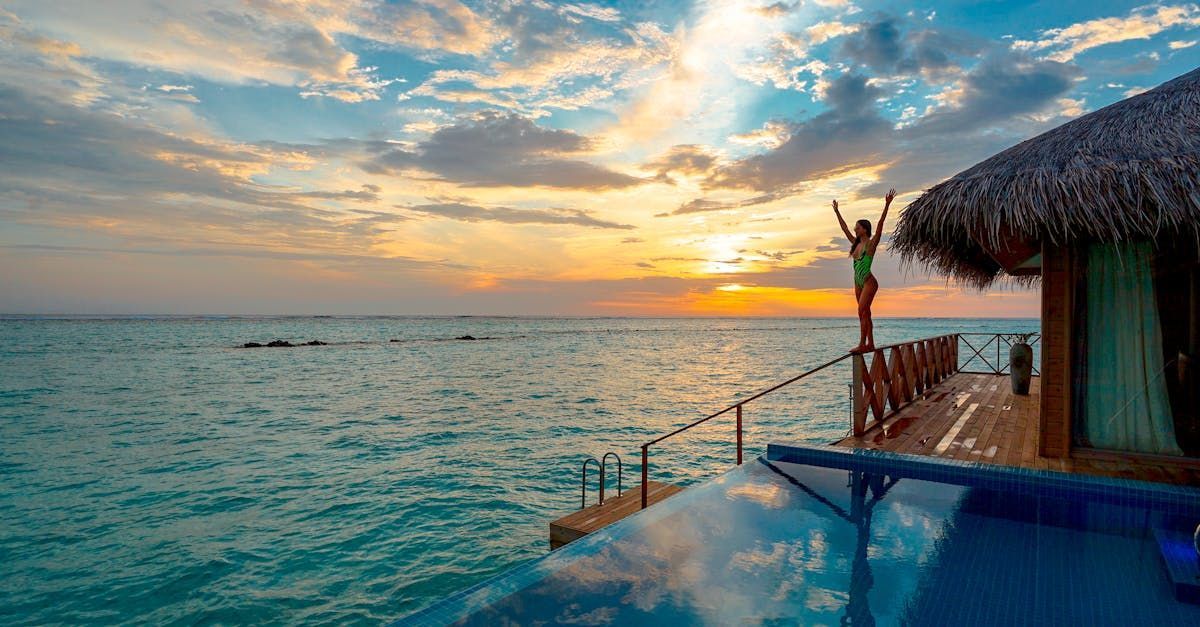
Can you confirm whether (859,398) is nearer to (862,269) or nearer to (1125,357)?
(862,269)

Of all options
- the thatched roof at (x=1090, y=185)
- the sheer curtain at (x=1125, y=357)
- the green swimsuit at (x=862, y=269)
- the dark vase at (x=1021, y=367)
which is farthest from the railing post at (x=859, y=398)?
the dark vase at (x=1021, y=367)

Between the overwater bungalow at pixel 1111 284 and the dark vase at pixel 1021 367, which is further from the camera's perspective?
the dark vase at pixel 1021 367

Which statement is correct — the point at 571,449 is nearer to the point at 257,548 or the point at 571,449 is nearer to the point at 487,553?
the point at 487,553

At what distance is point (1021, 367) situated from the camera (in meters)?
9.62

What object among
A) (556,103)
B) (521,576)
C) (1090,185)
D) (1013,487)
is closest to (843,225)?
(1090,185)

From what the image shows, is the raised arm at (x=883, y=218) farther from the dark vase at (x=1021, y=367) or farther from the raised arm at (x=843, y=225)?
the dark vase at (x=1021, y=367)

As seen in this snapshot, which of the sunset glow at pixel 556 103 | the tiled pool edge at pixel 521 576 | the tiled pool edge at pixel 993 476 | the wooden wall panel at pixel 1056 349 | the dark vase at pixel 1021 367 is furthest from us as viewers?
the sunset glow at pixel 556 103

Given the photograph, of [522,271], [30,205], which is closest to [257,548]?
[30,205]

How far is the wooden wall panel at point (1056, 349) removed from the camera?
540 centimetres

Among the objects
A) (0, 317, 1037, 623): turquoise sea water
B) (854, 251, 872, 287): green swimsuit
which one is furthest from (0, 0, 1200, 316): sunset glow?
(0, 317, 1037, 623): turquoise sea water

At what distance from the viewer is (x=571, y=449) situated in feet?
41.8

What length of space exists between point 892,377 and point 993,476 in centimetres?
282

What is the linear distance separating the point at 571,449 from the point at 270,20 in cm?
1058

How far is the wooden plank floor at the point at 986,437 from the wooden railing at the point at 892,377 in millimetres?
178
